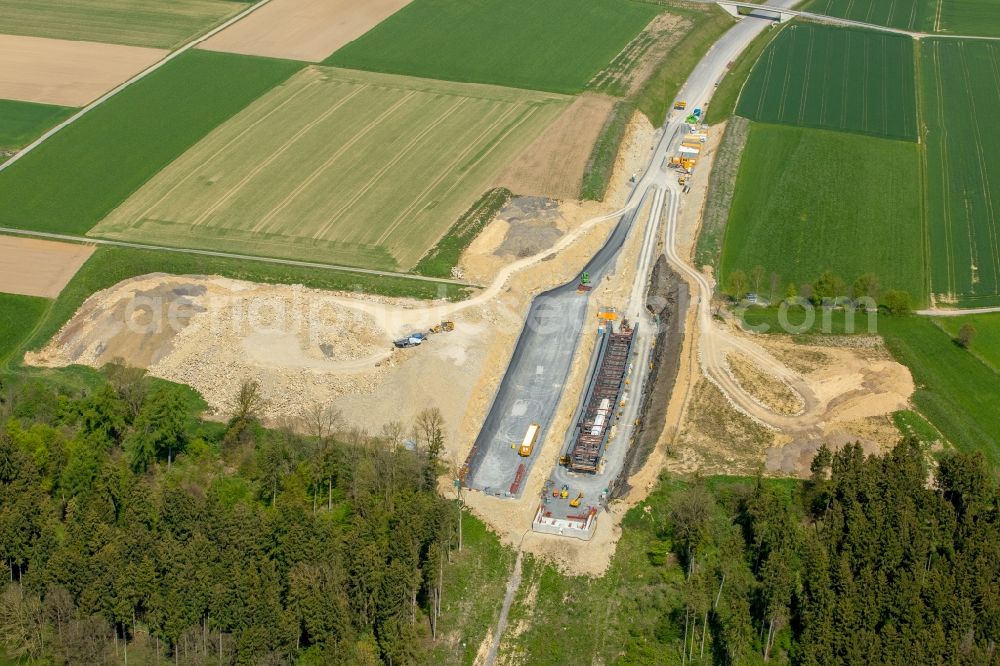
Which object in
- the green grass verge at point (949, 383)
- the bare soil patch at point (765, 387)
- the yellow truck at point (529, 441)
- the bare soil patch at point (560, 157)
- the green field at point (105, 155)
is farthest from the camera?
the bare soil patch at point (560, 157)

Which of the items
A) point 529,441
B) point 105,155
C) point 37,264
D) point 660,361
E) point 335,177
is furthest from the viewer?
point 105,155

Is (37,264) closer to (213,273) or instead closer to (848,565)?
(213,273)

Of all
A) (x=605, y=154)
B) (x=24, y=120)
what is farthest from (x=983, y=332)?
(x=24, y=120)

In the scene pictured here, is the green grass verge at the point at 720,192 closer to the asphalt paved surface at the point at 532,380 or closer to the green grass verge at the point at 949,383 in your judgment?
the asphalt paved surface at the point at 532,380

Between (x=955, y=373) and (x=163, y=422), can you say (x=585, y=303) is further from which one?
(x=163, y=422)

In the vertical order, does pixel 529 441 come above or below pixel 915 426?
below

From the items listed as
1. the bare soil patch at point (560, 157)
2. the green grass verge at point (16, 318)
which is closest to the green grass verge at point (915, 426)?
the bare soil patch at point (560, 157)

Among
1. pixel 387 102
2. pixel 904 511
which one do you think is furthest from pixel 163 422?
pixel 387 102
